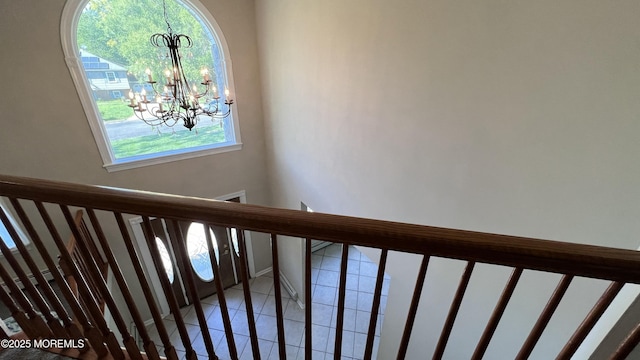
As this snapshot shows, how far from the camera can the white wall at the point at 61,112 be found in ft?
7.93

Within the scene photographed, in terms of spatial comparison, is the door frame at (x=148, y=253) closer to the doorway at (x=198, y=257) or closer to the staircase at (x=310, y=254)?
the doorway at (x=198, y=257)

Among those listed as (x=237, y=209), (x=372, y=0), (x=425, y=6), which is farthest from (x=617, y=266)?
(x=372, y=0)

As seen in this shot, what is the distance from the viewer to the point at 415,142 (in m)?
1.71

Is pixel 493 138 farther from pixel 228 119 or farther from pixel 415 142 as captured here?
pixel 228 119

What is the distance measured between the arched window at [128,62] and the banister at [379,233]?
257 centimetres

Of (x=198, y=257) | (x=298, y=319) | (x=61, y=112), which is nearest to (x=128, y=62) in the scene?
(x=61, y=112)

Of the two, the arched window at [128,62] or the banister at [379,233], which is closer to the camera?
the banister at [379,233]

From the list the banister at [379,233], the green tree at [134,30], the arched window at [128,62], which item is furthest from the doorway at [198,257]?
the banister at [379,233]

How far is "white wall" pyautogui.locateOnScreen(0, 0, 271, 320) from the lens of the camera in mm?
2416

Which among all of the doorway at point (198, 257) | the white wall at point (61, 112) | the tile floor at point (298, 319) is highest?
the white wall at point (61, 112)

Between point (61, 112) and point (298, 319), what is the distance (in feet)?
13.3

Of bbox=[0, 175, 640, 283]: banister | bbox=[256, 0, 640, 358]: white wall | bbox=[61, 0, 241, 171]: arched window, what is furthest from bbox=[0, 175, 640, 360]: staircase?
bbox=[61, 0, 241, 171]: arched window

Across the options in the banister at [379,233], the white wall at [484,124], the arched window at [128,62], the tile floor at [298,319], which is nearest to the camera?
the banister at [379,233]

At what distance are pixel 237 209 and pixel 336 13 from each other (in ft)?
6.92
